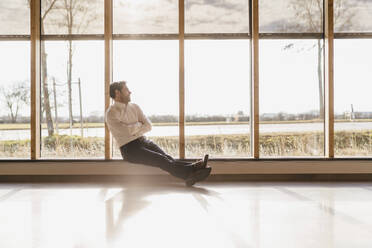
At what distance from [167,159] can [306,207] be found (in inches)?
72.0

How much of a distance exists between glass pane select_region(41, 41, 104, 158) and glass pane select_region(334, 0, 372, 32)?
3696 mm

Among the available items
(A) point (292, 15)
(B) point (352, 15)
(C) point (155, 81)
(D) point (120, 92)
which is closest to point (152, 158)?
(D) point (120, 92)

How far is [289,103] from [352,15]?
65.0 inches

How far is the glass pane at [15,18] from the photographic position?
457 centimetres

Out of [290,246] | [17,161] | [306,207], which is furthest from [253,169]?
[17,161]

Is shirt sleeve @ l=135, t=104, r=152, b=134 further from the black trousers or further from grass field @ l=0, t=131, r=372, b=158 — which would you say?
grass field @ l=0, t=131, r=372, b=158

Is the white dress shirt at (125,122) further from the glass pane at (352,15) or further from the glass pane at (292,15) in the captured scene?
the glass pane at (352,15)

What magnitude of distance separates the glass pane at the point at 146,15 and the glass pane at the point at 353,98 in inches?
103

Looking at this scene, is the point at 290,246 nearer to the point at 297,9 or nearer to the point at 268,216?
the point at 268,216

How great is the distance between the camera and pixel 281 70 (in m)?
4.65

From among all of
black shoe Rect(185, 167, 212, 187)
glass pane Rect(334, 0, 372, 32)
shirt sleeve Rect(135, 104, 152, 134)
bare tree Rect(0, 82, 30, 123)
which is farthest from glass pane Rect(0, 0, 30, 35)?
glass pane Rect(334, 0, 372, 32)

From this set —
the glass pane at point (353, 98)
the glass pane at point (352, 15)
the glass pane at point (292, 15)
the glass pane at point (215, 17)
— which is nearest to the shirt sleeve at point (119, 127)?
the glass pane at point (215, 17)

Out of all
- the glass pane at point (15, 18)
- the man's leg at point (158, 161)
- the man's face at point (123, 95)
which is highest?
the glass pane at point (15, 18)

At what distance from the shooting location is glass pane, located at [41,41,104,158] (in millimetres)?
4637
